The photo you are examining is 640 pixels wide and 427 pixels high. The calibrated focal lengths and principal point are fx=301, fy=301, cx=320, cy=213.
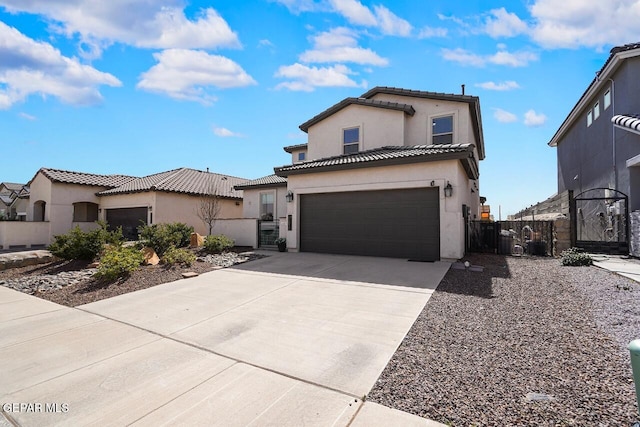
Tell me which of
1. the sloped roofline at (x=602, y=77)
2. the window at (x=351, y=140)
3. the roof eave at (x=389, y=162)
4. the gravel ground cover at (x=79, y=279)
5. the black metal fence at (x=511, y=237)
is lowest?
the gravel ground cover at (x=79, y=279)

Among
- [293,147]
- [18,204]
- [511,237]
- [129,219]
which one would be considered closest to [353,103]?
[293,147]

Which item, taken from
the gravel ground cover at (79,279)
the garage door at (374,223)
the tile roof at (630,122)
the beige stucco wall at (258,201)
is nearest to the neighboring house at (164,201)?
the beige stucco wall at (258,201)

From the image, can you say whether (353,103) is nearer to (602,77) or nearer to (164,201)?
(602,77)

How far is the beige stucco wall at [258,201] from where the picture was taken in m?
18.8

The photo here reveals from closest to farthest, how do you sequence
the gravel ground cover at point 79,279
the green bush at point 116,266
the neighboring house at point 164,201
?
1. the gravel ground cover at point 79,279
2. the green bush at point 116,266
3. the neighboring house at point 164,201

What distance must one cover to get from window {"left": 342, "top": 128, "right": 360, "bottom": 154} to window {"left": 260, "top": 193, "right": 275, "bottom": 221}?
6.14m

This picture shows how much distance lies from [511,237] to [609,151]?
6.23 meters

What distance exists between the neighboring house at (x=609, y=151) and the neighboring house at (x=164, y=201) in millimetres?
19981

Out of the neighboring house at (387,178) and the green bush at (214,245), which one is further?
the green bush at (214,245)

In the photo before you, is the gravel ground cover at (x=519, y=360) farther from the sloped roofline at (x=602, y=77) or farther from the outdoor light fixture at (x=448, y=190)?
the sloped roofline at (x=602, y=77)

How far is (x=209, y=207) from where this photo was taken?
18531 millimetres

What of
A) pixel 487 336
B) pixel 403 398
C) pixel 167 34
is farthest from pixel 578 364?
pixel 167 34

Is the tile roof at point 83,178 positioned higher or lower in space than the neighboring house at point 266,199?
higher

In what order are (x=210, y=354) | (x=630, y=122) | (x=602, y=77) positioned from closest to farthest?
(x=210, y=354), (x=630, y=122), (x=602, y=77)
